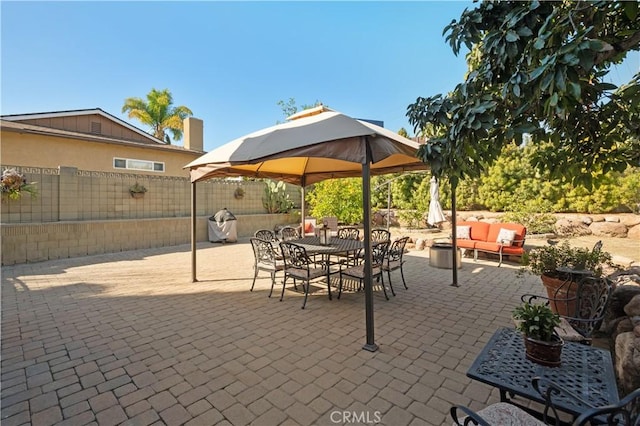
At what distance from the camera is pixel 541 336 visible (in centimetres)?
185

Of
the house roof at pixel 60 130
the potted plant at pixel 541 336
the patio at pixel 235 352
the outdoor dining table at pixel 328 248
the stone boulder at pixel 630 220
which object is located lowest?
the patio at pixel 235 352

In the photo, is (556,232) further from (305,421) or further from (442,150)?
(305,421)

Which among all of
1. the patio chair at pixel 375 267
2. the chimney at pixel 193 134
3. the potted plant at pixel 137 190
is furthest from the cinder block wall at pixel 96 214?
the patio chair at pixel 375 267

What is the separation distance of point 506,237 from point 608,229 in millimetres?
5681

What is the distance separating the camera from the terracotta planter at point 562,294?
3.45m

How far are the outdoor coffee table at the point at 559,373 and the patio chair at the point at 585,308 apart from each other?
1.81ft

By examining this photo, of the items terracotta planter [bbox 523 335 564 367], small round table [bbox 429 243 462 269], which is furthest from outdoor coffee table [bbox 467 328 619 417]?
small round table [bbox 429 243 462 269]

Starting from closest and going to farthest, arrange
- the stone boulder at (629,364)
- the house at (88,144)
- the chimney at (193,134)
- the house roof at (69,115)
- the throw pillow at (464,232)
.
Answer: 1. the stone boulder at (629,364)
2. the throw pillow at (464,232)
3. the house at (88,144)
4. the house roof at (69,115)
5. the chimney at (193,134)

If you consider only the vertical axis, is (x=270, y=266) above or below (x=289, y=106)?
below

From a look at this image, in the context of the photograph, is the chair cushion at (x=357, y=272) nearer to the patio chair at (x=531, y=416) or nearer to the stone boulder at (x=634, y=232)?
the patio chair at (x=531, y=416)

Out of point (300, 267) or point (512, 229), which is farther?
point (512, 229)

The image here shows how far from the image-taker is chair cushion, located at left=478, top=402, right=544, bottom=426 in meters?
1.46

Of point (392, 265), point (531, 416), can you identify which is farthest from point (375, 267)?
point (531, 416)

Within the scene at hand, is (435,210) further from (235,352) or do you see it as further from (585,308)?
(235,352)
